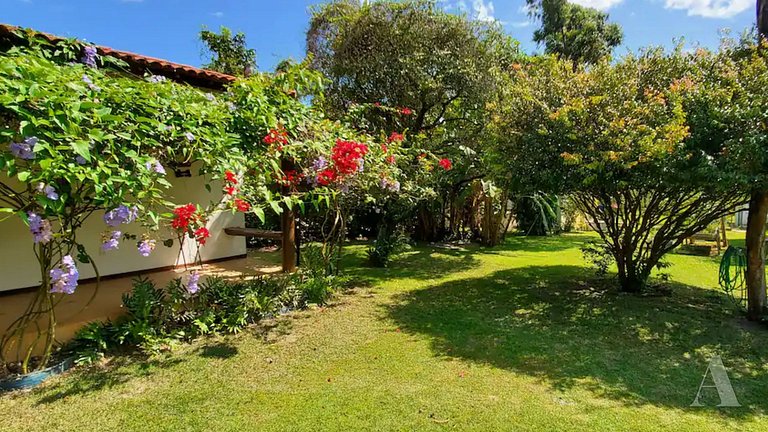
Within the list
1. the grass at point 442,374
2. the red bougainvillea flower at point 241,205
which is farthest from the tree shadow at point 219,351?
the red bougainvillea flower at point 241,205

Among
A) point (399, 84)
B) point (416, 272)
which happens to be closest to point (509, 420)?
point (416, 272)

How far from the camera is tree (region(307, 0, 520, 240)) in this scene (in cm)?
859

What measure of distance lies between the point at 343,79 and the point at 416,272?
4.52m

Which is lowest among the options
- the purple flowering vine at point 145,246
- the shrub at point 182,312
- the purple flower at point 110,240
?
the shrub at point 182,312

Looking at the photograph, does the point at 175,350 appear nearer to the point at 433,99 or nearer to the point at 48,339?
the point at 48,339

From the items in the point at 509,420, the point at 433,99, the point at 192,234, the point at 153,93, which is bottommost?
the point at 509,420

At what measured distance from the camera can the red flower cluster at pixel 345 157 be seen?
4949 mm

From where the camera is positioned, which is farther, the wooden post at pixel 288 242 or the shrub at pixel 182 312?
the wooden post at pixel 288 242

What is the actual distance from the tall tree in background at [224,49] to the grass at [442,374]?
43.9 ft

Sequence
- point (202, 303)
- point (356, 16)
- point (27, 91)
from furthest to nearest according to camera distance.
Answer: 1. point (356, 16)
2. point (202, 303)
3. point (27, 91)

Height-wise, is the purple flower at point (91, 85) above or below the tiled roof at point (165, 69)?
below

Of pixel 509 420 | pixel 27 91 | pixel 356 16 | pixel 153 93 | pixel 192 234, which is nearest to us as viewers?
pixel 27 91

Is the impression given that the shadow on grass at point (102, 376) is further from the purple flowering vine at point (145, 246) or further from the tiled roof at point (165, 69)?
the tiled roof at point (165, 69)

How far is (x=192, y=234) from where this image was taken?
377cm
